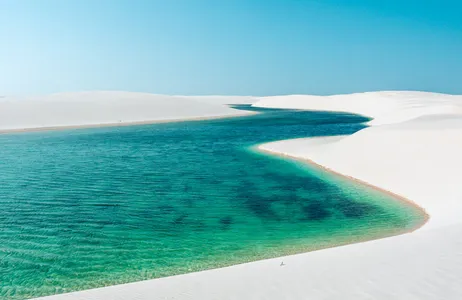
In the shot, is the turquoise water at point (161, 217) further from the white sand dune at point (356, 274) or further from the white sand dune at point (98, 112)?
the white sand dune at point (98, 112)

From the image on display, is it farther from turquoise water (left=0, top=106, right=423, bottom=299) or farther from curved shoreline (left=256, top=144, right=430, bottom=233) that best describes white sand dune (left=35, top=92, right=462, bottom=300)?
turquoise water (left=0, top=106, right=423, bottom=299)

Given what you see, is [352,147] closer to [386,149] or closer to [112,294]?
[386,149]

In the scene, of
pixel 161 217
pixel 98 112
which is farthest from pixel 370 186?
pixel 98 112

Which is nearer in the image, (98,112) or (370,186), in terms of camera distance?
(370,186)

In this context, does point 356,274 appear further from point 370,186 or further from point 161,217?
point 370,186

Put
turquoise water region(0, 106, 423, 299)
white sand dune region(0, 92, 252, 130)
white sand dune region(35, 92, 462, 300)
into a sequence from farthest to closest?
white sand dune region(0, 92, 252, 130), turquoise water region(0, 106, 423, 299), white sand dune region(35, 92, 462, 300)

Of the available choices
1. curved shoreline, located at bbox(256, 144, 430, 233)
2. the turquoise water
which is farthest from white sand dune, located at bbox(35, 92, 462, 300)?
the turquoise water

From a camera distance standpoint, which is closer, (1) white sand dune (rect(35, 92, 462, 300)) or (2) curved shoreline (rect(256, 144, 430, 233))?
(1) white sand dune (rect(35, 92, 462, 300))

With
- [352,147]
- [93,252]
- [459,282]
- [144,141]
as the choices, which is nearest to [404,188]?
[352,147]

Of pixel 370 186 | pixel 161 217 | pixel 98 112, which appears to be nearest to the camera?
pixel 161 217
